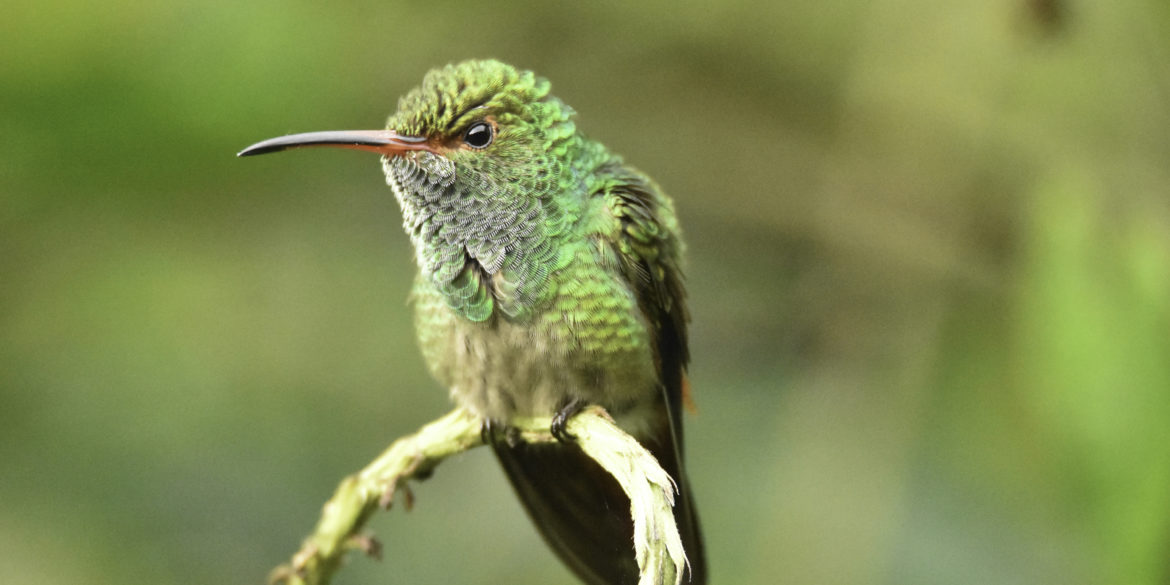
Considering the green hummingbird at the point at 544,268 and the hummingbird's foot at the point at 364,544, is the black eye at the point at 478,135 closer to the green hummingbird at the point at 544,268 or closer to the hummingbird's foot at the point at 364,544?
the green hummingbird at the point at 544,268

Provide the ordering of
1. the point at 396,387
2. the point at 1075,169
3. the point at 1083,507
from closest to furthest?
1. the point at 1083,507
2. the point at 1075,169
3. the point at 396,387

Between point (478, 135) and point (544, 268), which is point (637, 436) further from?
point (478, 135)

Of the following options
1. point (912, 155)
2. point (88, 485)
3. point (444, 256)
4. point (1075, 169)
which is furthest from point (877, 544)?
point (88, 485)

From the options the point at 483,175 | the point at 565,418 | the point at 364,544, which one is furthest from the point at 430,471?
the point at 483,175

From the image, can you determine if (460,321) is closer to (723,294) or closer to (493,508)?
(493,508)

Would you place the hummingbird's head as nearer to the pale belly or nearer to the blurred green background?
the pale belly

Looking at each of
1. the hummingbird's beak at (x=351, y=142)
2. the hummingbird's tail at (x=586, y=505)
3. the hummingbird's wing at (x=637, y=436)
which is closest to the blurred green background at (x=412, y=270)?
the hummingbird's wing at (x=637, y=436)
